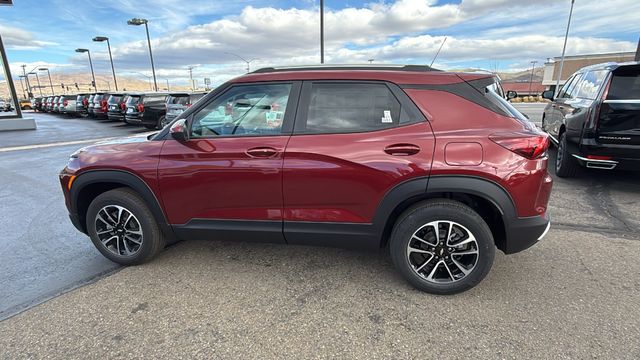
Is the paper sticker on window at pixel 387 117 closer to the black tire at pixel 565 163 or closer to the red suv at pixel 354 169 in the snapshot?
the red suv at pixel 354 169

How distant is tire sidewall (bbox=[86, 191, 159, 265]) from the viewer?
3223mm

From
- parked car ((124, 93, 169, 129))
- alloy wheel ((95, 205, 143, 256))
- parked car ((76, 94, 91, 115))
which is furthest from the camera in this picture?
parked car ((76, 94, 91, 115))

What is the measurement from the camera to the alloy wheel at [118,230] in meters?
3.30

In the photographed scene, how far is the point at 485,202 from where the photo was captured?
271 cm

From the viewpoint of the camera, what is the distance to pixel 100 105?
69.6 ft

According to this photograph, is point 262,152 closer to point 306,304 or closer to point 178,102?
point 306,304

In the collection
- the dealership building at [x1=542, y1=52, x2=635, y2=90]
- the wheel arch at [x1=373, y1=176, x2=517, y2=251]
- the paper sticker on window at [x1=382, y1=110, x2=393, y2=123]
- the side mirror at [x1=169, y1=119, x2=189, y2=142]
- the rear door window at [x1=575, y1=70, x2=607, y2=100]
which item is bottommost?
the wheel arch at [x1=373, y1=176, x2=517, y2=251]

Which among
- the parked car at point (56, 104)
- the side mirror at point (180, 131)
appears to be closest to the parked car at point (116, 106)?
the parked car at point (56, 104)

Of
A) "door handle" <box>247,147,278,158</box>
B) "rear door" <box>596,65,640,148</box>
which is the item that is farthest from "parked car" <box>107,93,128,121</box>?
"rear door" <box>596,65,640,148</box>

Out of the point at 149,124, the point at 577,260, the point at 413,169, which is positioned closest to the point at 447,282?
the point at 413,169

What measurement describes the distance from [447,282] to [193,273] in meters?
2.15

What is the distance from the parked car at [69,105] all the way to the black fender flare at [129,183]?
28269mm

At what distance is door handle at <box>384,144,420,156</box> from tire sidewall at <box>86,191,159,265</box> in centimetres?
215

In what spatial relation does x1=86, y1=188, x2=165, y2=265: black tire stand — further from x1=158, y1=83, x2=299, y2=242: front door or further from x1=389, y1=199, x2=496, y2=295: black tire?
x1=389, y1=199, x2=496, y2=295: black tire
